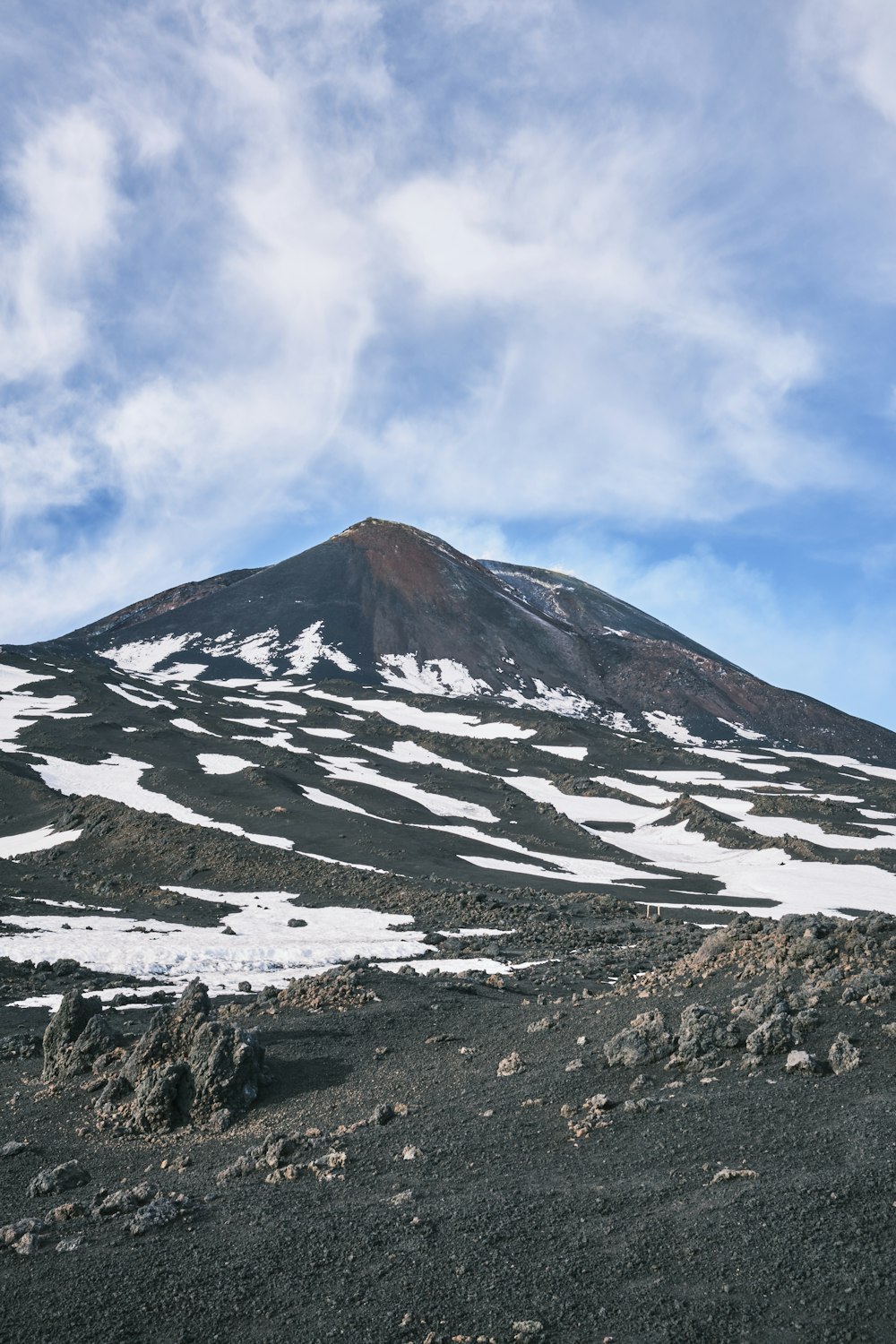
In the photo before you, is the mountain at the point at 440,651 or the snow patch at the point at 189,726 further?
the mountain at the point at 440,651

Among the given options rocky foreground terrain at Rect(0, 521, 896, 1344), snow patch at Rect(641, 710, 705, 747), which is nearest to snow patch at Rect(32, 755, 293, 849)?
rocky foreground terrain at Rect(0, 521, 896, 1344)

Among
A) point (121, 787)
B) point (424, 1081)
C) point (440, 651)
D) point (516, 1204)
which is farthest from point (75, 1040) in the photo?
point (440, 651)

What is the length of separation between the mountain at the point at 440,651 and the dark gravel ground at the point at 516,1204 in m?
131

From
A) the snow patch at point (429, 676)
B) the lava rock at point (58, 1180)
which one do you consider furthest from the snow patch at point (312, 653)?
the lava rock at point (58, 1180)

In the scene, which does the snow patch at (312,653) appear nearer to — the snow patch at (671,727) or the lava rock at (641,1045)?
the snow patch at (671,727)

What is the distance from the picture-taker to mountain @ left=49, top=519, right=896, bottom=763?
15388 cm

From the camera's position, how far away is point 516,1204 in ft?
36.2

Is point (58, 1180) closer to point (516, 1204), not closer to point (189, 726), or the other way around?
point (516, 1204)

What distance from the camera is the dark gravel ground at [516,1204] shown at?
28.8 ft

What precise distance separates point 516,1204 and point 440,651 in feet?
515

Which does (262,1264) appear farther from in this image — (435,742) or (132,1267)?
(435,742)

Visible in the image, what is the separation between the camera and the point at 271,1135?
14250 mm

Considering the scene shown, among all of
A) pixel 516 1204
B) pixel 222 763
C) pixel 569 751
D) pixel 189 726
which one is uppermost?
pixel 569 751

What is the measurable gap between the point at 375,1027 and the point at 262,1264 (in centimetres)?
1110
